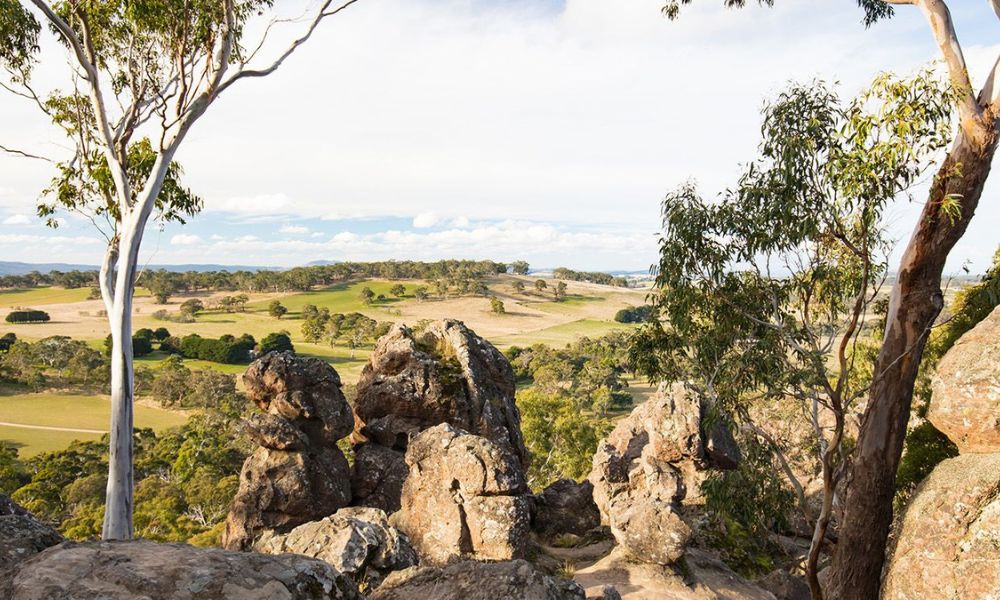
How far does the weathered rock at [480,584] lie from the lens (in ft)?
27.4

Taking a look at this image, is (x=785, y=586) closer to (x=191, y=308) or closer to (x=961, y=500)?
(x=961, y=500)

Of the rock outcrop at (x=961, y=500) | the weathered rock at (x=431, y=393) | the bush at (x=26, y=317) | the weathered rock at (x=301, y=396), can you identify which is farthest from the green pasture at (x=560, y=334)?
the rock outcrop at (x=961, y=500)

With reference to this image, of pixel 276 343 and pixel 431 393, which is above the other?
pixel 431 393

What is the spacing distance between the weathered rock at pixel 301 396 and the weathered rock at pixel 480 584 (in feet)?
41.7

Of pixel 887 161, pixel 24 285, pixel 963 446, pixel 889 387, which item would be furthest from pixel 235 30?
pixel 24 285

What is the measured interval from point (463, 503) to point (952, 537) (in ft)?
41.5

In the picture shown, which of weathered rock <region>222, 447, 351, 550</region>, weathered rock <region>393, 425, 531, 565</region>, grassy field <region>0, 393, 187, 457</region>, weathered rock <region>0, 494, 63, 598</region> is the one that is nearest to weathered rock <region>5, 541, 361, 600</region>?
weathered rock <region>0, 494, 63, 598</region>

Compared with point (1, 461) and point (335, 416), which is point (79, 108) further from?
point (1, 461)

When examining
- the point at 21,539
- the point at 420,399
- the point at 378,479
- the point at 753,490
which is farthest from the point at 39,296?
the point at 753,490

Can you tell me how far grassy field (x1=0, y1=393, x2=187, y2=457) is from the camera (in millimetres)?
71000

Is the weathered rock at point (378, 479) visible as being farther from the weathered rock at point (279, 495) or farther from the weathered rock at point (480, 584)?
the weathered rock at point (480, 584)

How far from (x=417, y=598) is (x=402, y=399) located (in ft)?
49.5

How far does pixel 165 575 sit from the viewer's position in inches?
233


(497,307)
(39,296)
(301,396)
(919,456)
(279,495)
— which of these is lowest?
(497,307)
